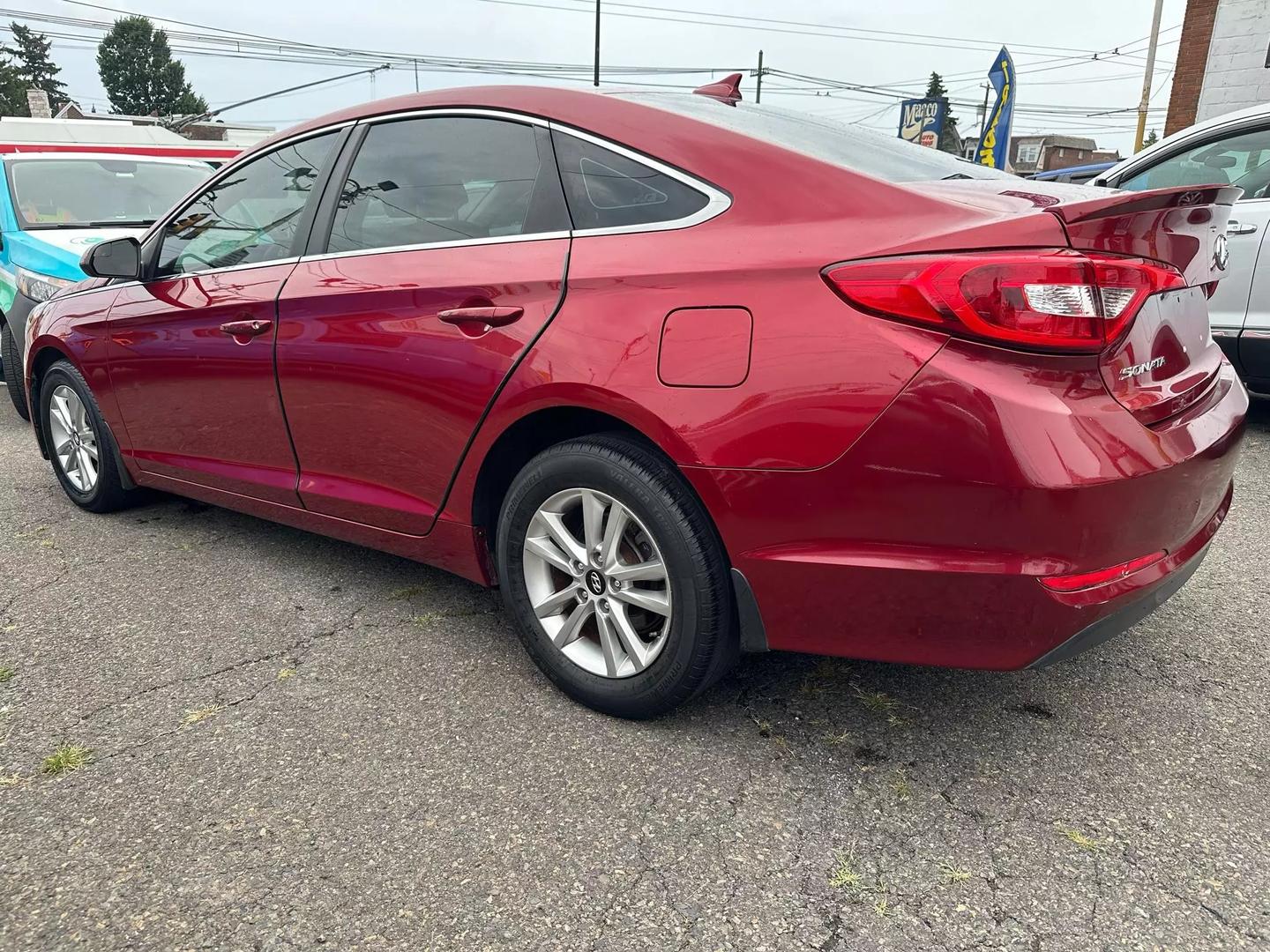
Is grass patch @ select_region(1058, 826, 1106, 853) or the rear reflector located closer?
the rear reflector

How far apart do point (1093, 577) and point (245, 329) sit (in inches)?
102

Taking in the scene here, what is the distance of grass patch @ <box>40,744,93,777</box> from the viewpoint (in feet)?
7.29

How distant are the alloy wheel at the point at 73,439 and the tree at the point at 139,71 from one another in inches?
3360

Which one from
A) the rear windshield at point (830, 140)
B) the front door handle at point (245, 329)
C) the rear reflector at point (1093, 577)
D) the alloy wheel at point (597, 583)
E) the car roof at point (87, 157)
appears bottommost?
the alloy wheel at point (597, 583)

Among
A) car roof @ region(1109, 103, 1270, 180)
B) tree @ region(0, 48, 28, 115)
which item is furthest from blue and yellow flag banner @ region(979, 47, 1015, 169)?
tree @ region(0, 48, 28, 115)

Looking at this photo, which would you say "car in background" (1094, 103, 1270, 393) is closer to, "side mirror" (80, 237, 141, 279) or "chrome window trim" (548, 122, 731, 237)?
"chrome window trim" (548, 122, 731, 237)

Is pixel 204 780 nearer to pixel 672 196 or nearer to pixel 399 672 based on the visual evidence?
pixel 399 672

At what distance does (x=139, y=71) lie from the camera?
76875 mm

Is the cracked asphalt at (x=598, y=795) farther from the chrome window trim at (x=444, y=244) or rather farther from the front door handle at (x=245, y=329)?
the chrome window trim at (x=444, y=244)

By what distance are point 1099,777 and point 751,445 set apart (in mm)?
1134

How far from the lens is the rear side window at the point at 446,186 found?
2.41 meters

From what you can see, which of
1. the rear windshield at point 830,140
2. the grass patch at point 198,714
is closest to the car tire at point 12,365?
the grass patch at point 198,714

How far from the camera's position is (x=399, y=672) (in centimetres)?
267

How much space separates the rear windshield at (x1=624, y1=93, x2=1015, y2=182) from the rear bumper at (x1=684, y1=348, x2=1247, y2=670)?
621mm
